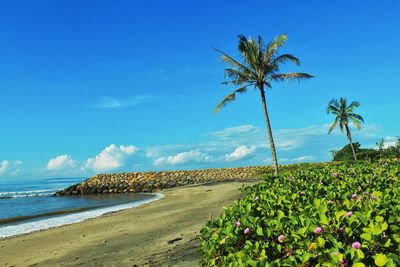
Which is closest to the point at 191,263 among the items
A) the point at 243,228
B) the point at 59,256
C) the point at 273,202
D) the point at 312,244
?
the point at 273,202

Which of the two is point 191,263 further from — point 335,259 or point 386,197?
point 335,259

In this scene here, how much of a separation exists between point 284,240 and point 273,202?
5.20ft

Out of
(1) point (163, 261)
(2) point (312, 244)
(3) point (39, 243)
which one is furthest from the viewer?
(3) point (39, 243)

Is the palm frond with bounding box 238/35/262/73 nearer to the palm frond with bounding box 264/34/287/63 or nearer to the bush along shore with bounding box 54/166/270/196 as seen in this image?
the palm frond with bounding box 264/34/287/63

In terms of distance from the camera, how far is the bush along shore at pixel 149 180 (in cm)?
4128

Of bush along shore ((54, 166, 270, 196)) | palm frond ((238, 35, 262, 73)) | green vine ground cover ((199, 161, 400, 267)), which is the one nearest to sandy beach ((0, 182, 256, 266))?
green vine ground cover ((199, 161, 400, 267))

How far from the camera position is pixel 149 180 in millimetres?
44969

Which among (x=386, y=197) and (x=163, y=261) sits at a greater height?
(x=386, y=197)

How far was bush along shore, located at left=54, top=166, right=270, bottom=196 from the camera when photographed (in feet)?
135

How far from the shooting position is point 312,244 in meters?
2.66

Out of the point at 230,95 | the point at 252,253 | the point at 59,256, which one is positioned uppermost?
the point at 230,95

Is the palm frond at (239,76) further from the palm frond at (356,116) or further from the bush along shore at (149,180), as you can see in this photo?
the palm frond at (356,116)

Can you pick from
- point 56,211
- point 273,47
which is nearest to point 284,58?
point 273,47

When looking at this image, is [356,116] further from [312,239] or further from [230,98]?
[312,239]
